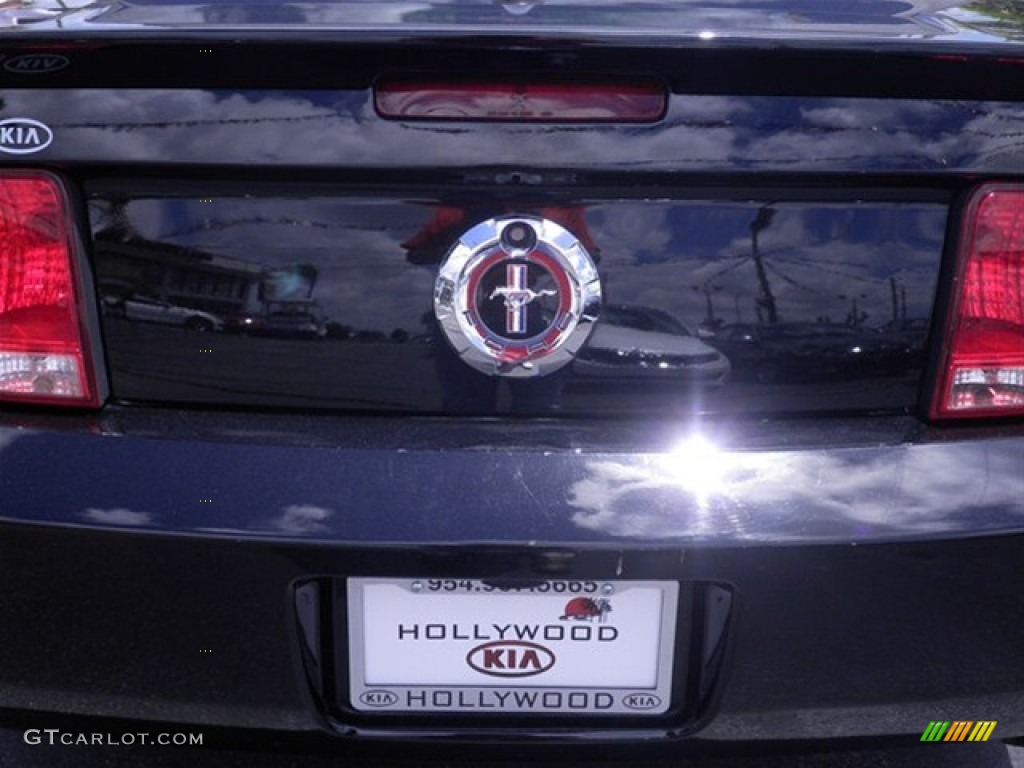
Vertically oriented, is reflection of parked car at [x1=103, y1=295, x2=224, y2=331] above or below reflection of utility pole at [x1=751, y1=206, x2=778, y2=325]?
below

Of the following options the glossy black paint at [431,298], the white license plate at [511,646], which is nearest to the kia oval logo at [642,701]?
the white license plate at [511,646]

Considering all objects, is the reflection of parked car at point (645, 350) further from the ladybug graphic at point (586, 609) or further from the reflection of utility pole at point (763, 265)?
the ladybug graphic at point (586, 609)

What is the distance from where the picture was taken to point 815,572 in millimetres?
1639

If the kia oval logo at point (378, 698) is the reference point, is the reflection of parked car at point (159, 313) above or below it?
above

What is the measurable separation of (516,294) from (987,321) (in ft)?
2.20

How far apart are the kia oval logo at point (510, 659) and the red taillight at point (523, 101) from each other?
712mm

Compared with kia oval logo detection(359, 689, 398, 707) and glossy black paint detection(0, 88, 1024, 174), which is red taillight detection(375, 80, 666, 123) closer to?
glossy black paint detection(0, 88, 1024, 174)

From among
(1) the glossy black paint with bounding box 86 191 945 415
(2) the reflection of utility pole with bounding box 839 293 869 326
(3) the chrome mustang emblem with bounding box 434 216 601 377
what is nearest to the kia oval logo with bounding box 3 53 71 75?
(1) the glossy black paint with bounding box 86 191 945 415

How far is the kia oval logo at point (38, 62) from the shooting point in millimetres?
1654

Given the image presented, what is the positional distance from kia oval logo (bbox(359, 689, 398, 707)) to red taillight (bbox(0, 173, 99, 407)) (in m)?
0.57

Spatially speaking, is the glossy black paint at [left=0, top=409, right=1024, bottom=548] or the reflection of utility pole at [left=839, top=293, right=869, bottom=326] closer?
the glossy black paint at [left=0, top=409, right=1024, bottom=548]

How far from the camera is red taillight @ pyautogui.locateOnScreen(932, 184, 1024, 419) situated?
1738mm

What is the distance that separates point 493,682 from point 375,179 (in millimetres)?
710
